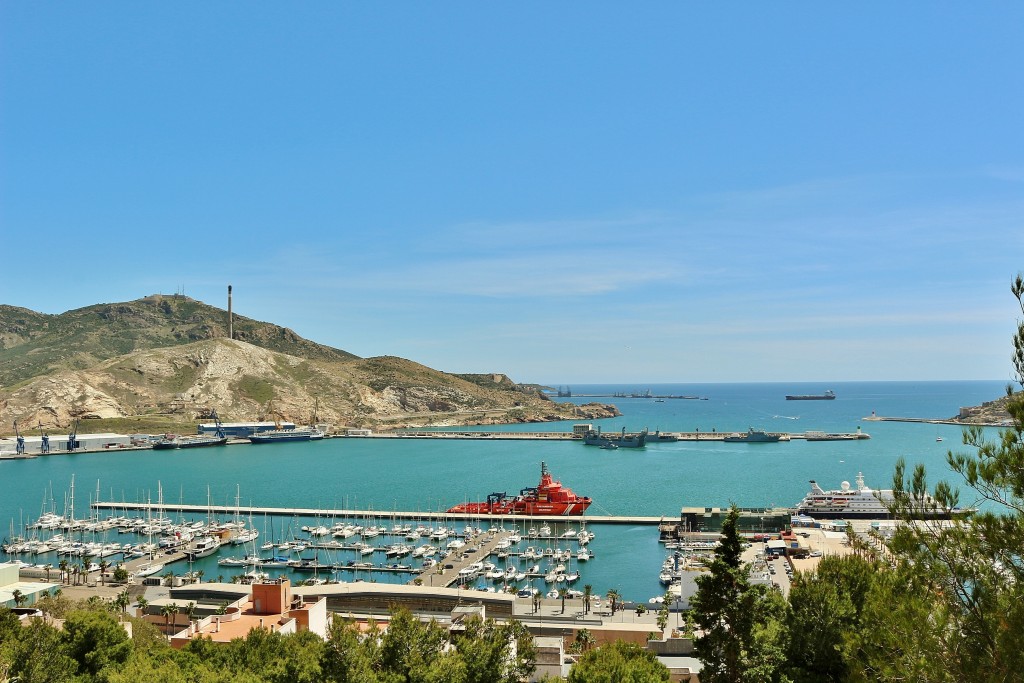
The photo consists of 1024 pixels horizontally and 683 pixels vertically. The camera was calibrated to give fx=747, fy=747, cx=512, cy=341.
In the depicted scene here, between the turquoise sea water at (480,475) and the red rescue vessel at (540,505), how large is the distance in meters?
2.28

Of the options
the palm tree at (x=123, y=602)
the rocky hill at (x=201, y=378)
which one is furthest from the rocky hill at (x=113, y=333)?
the palm tree at (x=123, y=602)

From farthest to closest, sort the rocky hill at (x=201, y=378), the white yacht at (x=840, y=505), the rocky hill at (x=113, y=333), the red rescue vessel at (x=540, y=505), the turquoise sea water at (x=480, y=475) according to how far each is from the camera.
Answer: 1. the rocky hill at (x=113, y=333)
2. the rocky hill at (x=201, y=378)
3. the red rescue vessel at (x=540, y=505)
4. the turquoise sea water at (x=480, y=475)
5. the white yacht at (x=840, y=505)

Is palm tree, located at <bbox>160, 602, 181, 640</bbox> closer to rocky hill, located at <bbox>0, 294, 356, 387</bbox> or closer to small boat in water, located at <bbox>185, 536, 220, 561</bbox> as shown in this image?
small boat in water, located at <bbox>185, 536, 220, 561</bbox>

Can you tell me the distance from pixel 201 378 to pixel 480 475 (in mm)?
67817

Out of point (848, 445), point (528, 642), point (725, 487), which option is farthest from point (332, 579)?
point (848, 445)

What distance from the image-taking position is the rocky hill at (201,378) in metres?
107

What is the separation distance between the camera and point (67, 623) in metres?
Result: 14.5

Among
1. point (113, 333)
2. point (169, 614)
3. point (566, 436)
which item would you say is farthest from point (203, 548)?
point (113, 333)

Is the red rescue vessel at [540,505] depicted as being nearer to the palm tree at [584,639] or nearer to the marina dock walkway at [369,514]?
the marina dock walkway at [369,514]

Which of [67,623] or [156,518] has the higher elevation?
[67,623]

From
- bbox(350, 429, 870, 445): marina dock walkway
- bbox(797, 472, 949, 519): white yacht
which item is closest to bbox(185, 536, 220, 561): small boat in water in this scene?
bbox(797, 472, 949, 519): white yacht

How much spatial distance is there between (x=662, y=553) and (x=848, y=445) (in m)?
61.6

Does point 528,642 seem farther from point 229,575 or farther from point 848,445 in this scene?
point 848,445

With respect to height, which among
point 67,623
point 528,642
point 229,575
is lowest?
point 229,575
